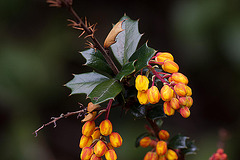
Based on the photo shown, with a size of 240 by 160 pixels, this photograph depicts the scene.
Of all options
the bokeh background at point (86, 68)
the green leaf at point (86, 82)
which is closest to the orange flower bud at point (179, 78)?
the green leaf at point (86, 82)

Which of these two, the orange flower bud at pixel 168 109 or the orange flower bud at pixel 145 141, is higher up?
the orange flower bud at pixel 168 109

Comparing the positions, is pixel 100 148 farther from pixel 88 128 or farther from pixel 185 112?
pixel 185 112

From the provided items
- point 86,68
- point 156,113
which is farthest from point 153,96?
point 86,68

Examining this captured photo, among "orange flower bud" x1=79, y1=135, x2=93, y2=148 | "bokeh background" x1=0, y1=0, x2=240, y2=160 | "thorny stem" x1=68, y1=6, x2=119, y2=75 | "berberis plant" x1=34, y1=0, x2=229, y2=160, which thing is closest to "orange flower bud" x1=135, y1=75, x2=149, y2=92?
"berberis plant" x1=34, y1=0, x2=229, y2=160

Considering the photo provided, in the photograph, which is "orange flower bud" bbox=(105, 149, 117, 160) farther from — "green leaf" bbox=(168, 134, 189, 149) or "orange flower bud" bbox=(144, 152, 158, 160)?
"green leaf" bbox=(168, 134, 189, 149)

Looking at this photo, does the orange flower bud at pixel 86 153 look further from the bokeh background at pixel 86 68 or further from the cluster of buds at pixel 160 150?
the bokeh background at pixel 86 68
